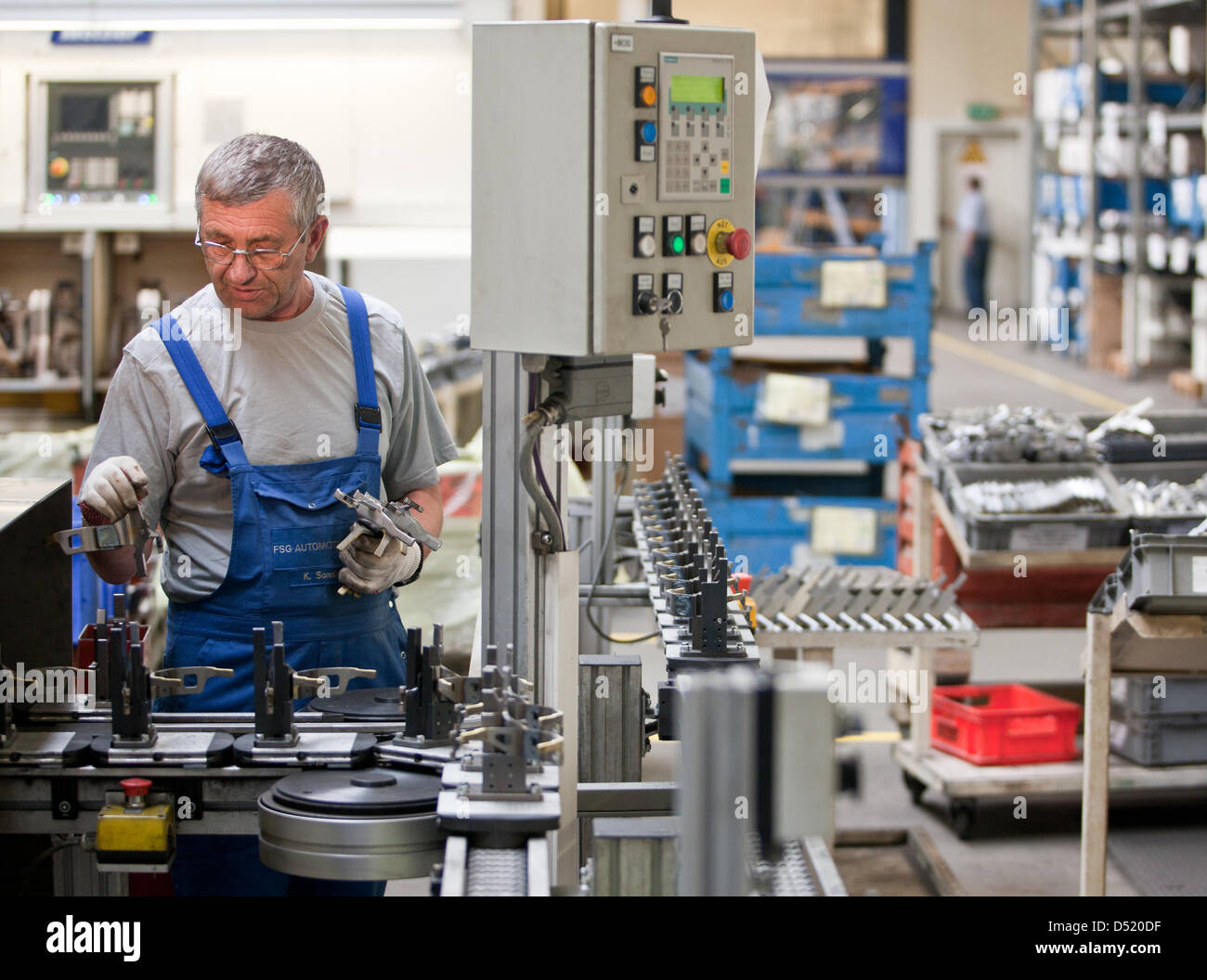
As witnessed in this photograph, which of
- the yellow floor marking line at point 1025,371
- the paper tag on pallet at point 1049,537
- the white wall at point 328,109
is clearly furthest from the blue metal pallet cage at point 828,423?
the yellow floor marking line at point 1025,371

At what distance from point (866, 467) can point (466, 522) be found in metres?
2.21

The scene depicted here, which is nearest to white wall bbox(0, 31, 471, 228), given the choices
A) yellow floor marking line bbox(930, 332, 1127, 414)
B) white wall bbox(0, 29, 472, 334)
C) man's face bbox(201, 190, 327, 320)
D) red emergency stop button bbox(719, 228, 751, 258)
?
white wall bbox(0, 29, 472, 334)

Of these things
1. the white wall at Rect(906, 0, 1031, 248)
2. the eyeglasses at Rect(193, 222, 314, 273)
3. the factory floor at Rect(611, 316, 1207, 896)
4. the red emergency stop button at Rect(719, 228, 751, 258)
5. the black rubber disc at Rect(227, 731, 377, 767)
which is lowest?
the factory floor at Rect(611, 316, 1207, 896)

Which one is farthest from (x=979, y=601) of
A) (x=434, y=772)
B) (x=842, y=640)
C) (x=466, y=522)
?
(x=434, y=772)

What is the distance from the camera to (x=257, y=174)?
2.35 m

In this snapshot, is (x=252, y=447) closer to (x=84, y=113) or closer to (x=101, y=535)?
(x=101, y=535)

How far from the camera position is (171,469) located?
245cm

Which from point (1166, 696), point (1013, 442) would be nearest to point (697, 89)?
point (1013, 442)

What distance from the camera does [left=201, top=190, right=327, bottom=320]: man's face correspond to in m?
2.34

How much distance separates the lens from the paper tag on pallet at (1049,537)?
160 inches

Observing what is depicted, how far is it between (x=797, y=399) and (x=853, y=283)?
1.55ft

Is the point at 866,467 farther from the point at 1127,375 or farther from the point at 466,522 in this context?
the point at 1127,375
